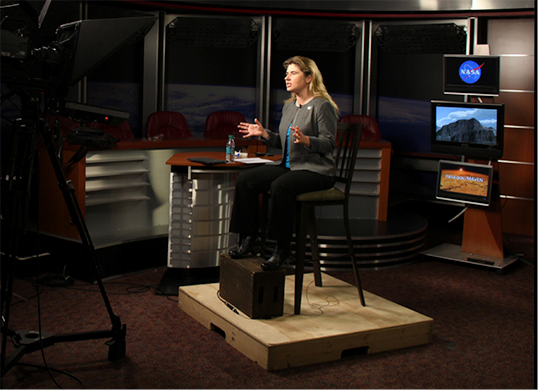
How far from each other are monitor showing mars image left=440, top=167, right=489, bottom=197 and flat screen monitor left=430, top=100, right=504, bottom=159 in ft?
0.56

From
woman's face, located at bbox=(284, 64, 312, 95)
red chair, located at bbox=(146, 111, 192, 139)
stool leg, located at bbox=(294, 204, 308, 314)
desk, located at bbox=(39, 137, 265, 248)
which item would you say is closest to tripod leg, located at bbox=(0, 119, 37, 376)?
stool leg, located at bbox=(294, 204, 308, 314)

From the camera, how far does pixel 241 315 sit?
3.28 m

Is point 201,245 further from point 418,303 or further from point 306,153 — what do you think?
point 418,303

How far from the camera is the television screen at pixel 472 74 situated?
4.90 metres

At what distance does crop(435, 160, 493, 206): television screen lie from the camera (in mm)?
4965

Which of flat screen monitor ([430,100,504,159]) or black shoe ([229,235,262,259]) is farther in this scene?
flat screen monitor ([430,100,504,159])

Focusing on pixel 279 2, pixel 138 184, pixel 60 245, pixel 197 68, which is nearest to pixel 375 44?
pixel 279 2

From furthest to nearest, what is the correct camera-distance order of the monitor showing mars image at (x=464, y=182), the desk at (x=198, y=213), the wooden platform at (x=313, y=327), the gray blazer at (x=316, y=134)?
the monitor showing mars image at (x=464, y=182) → the desk at (x=198, y=213) → the gray blazer at (x=316, y=134) → the wooden platform at (x=313, y=327)

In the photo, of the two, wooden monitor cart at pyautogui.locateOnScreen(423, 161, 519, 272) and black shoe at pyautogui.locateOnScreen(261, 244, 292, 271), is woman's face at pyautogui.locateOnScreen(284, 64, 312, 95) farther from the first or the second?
wooden monitor cart at pyautogui.locateOnScreen(423, 161, 519, 272)

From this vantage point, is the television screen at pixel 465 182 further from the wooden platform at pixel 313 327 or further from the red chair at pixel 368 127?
the wooden platform at pixel 313 327

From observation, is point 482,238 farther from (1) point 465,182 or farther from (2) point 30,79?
(2) point 30,79

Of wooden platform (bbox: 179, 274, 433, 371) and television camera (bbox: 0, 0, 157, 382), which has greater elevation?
television camera (bbox: 0, 0, 157, 382)

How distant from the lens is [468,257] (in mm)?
Answer: 5086

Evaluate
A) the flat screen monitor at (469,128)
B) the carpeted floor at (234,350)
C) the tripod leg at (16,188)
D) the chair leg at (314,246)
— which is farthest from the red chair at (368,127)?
the tripod leg at (16,188)
